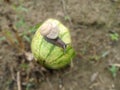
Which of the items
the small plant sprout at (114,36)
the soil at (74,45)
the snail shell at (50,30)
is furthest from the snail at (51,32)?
the small plant sprout at (114,36)

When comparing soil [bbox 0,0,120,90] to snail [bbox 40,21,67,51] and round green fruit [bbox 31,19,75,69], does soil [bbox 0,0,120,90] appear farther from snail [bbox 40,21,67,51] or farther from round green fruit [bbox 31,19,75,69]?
snail [bbox 40,21,67,51]

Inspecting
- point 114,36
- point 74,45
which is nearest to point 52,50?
point 74,45

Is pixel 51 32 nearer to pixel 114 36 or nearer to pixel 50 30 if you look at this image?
pixel 50 30

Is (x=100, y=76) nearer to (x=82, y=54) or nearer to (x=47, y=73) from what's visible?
(x=82, y=54)

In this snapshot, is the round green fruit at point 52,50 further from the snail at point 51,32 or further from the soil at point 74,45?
the soil at point 74,45

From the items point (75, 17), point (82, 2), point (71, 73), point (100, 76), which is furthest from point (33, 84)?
point (82, 2)

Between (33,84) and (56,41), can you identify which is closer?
(56,41)
